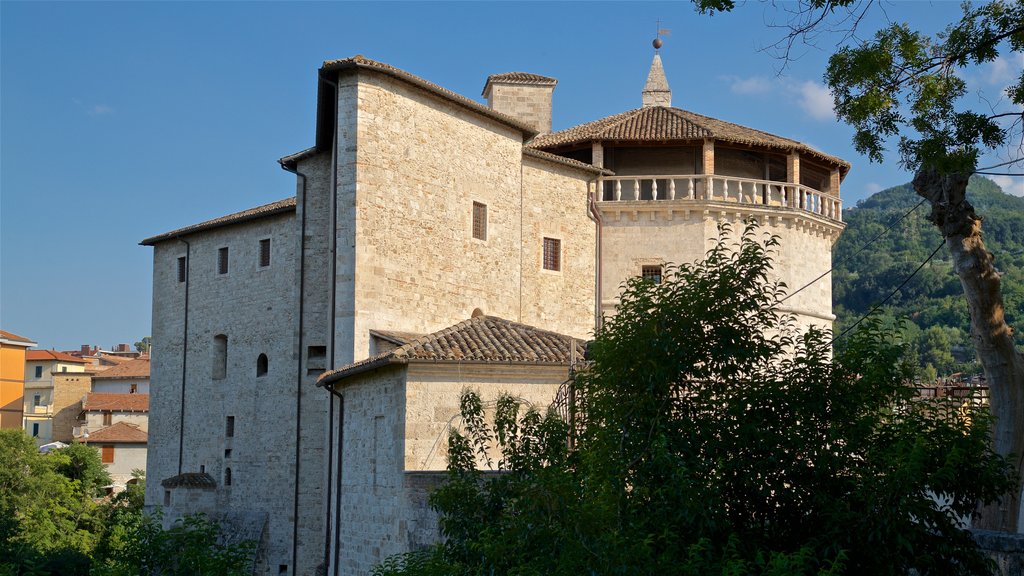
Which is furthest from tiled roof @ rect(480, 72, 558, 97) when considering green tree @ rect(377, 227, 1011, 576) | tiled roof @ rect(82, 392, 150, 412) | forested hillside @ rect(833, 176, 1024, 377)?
tiled roof @ rect(82, 392, 150, 412)

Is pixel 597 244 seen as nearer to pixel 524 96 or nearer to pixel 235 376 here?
pixel 524 96

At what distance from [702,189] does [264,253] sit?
11.1m

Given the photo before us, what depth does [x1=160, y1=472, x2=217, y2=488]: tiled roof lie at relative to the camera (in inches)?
1067

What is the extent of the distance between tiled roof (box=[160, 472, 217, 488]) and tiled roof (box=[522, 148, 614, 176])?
1160 centimetres

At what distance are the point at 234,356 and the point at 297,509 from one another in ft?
17.7

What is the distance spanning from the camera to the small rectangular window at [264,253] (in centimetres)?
2678

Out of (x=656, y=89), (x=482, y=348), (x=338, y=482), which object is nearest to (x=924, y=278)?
(x=656, y=89)

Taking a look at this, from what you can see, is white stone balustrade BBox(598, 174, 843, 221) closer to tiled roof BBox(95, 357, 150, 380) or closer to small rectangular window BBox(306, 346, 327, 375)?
small rectangular window BBox(306, 346, 327, 375)

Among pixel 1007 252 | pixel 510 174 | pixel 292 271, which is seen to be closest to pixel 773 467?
pixel 510 174

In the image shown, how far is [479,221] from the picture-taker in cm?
2383

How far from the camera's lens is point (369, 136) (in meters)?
21.4

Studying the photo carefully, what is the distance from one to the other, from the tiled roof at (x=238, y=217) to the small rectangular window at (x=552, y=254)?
6.15 m

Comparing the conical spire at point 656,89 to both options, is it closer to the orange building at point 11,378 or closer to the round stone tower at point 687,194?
the round stone tower at point 687,194

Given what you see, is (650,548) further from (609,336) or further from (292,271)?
(292,271)
